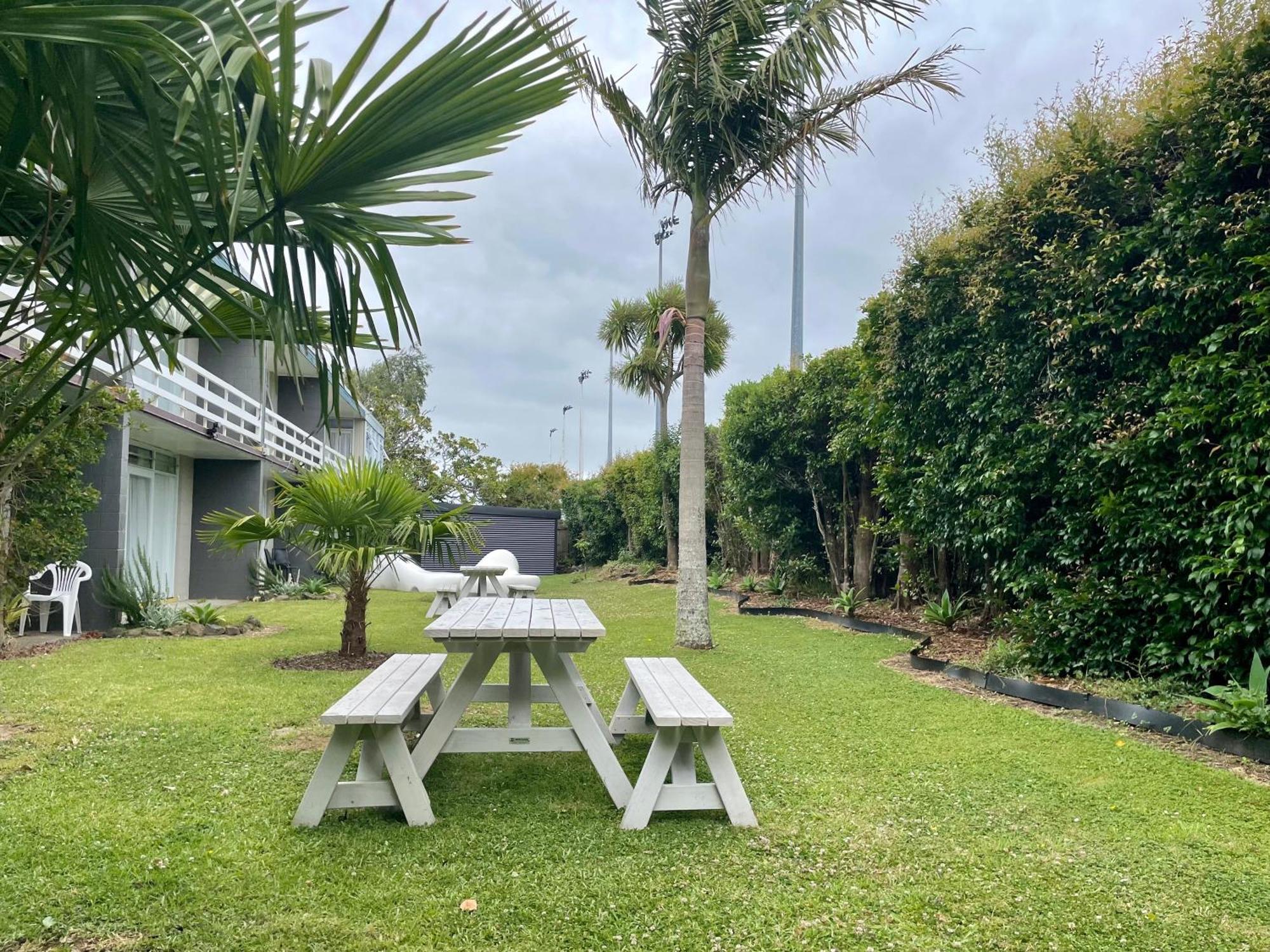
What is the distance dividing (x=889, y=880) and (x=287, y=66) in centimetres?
303

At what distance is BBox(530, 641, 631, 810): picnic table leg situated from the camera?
3242mm

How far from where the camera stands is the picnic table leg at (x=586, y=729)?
10.6 feet

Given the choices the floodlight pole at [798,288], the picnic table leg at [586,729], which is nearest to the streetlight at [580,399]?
the floodlight pole at [798,288]

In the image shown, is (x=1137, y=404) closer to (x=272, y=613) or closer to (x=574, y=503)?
(x=272, y=613)

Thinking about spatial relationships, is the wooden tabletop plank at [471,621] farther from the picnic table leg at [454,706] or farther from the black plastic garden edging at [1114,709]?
the black plastic garden edging at [1114,709]

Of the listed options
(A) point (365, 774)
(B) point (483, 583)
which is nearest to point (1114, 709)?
(A) point (365, 774)

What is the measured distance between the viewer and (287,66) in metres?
1.82

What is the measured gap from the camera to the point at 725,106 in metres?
7.52

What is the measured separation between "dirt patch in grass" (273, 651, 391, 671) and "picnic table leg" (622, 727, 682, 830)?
12.3ft

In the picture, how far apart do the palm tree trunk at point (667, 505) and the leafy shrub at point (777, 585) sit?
445 centimetres

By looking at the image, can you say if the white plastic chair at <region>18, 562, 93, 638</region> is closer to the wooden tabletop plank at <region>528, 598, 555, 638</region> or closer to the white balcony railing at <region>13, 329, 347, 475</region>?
the white balcony railing at <region>13, 329, 347, 475</region>

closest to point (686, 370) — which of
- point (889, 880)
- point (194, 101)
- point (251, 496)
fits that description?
point (889, 880)

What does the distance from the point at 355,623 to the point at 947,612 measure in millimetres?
5987

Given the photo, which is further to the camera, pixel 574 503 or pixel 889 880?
pixel 574 503
